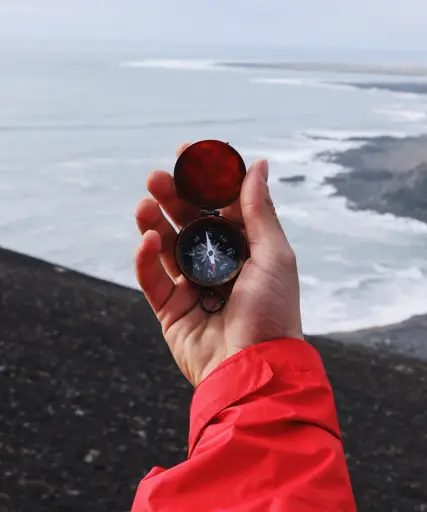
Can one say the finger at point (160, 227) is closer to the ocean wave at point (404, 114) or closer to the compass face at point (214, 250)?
the compass face at point (214, 250)

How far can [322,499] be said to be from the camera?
1.85 m

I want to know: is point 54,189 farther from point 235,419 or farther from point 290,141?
point 235,419

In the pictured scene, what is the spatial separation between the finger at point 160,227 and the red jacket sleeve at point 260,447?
710mm

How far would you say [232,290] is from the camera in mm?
2748

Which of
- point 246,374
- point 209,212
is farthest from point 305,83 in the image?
point 246,374

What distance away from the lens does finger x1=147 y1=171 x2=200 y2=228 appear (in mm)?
2842

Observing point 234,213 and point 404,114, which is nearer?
point 234,213

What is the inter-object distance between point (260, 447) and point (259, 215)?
1.01 meters

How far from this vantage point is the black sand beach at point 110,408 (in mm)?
4496

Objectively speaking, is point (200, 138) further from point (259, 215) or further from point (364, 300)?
point (259, 215)

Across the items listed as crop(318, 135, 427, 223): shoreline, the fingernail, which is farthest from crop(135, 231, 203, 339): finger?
crop(318, 135, 427, 223): shoreline

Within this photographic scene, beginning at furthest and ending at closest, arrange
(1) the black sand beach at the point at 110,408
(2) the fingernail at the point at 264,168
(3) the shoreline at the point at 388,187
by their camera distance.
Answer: (3) the shoreline at the point at 388,187, (1) the black sand beach at the point at 110,408, (2) the fingernail at the point at 264,168

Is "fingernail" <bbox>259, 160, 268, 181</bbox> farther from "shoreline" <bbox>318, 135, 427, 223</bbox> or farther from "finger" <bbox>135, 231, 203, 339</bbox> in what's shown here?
"shoreline" <bbox>318, 135, 427, 223</bbox>

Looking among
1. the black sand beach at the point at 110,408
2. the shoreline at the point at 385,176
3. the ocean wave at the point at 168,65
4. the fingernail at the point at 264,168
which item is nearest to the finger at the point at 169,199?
the fingernail at the point at 264,168
